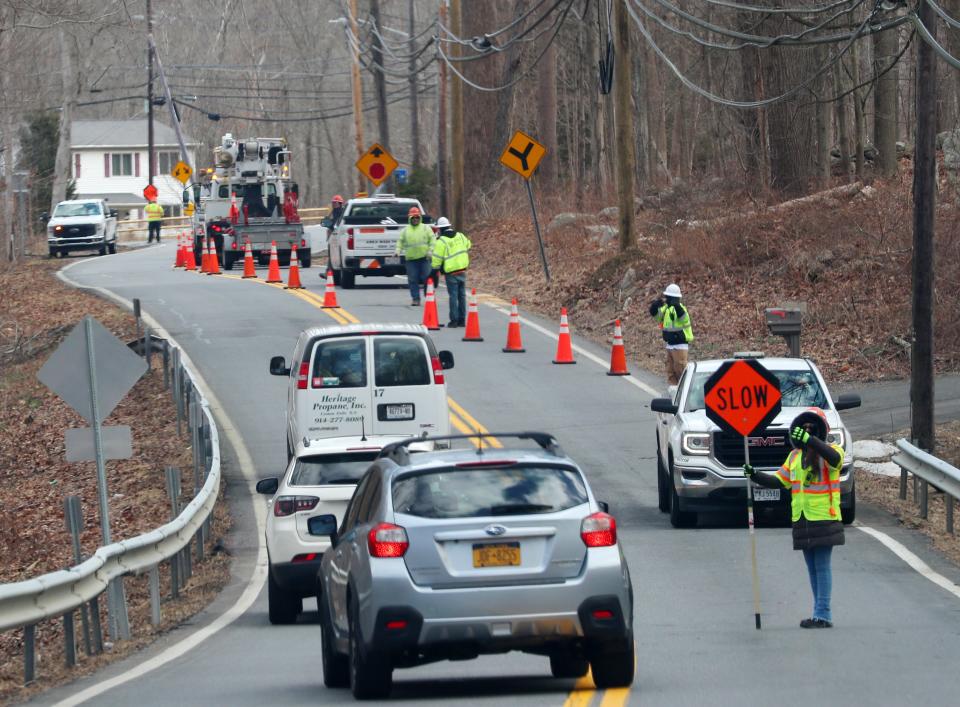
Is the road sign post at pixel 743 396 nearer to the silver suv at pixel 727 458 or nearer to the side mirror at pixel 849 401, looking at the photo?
the silver suv at pixel 727 458

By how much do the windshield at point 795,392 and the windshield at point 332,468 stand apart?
521 centimetres

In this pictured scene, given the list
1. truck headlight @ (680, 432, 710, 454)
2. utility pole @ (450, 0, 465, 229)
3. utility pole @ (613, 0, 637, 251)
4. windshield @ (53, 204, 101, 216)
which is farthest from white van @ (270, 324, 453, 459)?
windshield @ (53, 204, 101, 216)

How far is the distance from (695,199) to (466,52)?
16040 mm

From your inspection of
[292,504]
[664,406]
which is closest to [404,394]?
[664,406]

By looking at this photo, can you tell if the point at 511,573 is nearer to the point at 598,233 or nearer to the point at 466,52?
the point at 598,233

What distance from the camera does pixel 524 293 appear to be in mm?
36625

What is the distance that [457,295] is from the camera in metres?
30.5

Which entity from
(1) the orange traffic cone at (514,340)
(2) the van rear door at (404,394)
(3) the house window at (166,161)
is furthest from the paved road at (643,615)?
(3) the house window at (166,161)

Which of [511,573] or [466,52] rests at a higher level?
[466,52]

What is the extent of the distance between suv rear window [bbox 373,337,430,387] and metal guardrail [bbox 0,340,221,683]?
2.08 meters

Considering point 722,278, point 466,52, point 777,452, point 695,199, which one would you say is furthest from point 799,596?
point 466,52

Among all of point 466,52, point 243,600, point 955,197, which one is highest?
point 466,52

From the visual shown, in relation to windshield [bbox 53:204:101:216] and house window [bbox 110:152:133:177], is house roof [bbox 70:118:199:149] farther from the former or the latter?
windshield [bbox 53:204:101:216]

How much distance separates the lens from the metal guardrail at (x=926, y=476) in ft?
53.1
